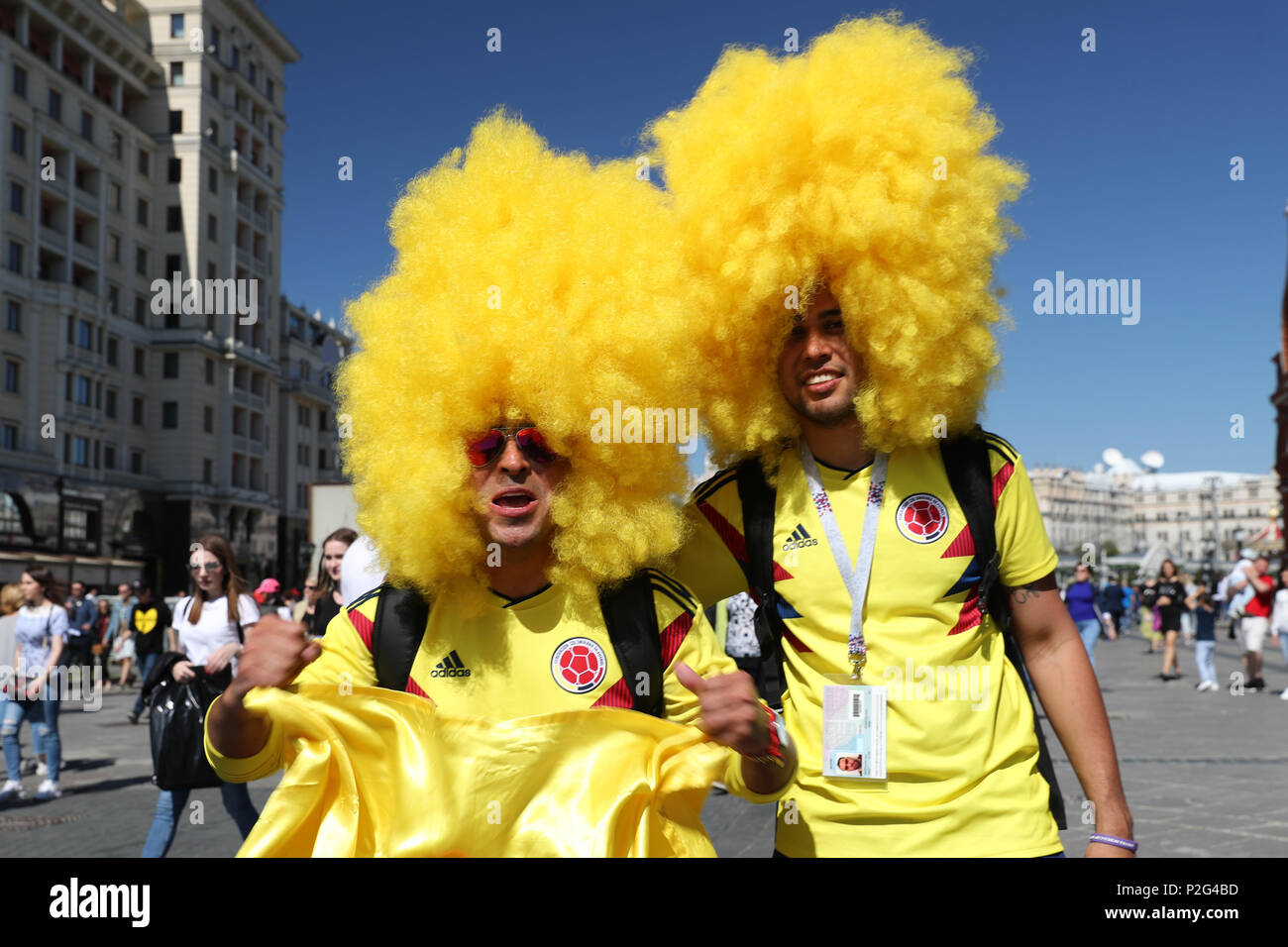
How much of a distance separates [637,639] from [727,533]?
17.8 inches

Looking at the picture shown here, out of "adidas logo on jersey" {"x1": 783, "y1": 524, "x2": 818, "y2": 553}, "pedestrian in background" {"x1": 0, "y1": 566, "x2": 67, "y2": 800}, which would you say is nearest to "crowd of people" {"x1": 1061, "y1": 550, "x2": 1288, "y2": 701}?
"pedestrian in background" {"x1": 0, "y1": 566, "x2": 67, "y2": 800}

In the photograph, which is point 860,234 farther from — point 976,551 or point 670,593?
point 670,593

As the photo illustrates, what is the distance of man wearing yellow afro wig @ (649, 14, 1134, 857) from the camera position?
7.69 ft

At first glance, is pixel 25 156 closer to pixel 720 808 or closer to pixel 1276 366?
pixel 720 808

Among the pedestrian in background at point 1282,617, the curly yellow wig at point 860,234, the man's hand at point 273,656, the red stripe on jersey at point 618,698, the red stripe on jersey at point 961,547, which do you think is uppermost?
the curly yellow wig at point 860,234

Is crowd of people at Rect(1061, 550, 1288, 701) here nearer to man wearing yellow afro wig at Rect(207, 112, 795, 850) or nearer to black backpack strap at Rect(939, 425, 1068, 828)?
black backpack strap at Rect(939, 425, 1068, 828)

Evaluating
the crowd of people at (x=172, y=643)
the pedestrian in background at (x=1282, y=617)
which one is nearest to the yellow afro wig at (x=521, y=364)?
the crowd of people at (x=172, y=643)

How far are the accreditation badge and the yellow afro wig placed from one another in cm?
56

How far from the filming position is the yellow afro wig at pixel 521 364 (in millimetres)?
2498

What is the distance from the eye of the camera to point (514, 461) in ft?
8.17

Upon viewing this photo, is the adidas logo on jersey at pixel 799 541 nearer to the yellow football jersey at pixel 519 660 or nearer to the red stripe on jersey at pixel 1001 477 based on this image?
the yellow football jersey at pixel 519 660
